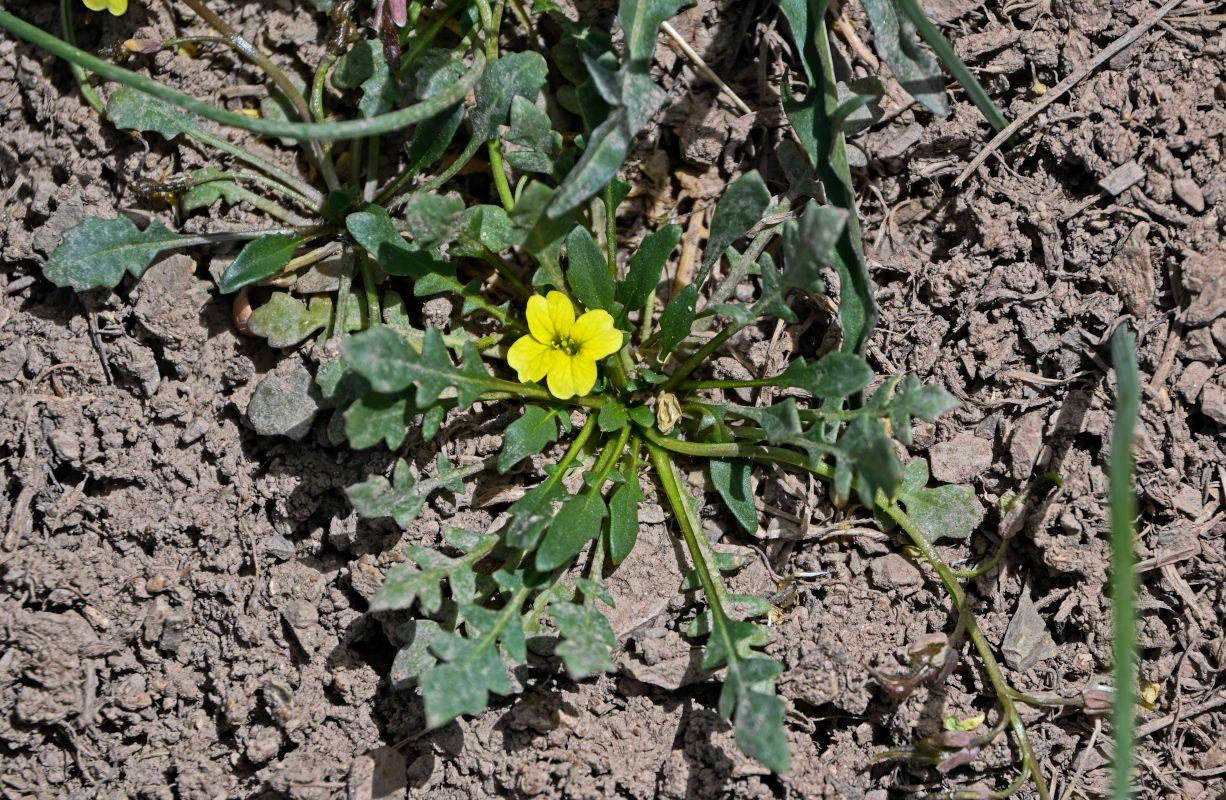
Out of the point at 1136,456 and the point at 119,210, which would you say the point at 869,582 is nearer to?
the point at 1136,456

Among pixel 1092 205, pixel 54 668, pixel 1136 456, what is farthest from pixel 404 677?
pixel 1092 205

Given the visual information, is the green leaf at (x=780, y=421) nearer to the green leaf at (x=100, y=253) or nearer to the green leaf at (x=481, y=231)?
the green leaf at (x=481, y=231)

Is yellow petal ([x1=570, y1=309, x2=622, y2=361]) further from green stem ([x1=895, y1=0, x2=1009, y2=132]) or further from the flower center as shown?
green stem ([x1=895, y1=0, x2=1009, y2=132])

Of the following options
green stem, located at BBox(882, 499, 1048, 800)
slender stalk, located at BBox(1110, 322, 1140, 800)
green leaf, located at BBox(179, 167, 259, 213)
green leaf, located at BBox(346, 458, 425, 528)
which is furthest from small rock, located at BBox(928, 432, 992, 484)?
green leaf, located at BBox(179, 167, 259, 213)

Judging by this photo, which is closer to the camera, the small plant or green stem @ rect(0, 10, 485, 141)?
green stem @ rect(0, 10, 485, 141)

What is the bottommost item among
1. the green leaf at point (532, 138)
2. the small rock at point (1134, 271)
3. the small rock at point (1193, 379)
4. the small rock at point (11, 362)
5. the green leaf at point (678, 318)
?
the small rock at point (11, 362)

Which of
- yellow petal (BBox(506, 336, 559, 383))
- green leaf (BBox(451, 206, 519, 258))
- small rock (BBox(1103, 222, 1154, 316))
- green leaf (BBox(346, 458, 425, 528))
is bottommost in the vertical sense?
green leaf (BBox(346, 458, 425, 528))

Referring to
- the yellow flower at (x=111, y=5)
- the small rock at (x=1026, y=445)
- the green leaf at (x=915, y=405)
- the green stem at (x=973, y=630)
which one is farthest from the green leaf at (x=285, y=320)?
the small rock at (x=1026, y=445)
